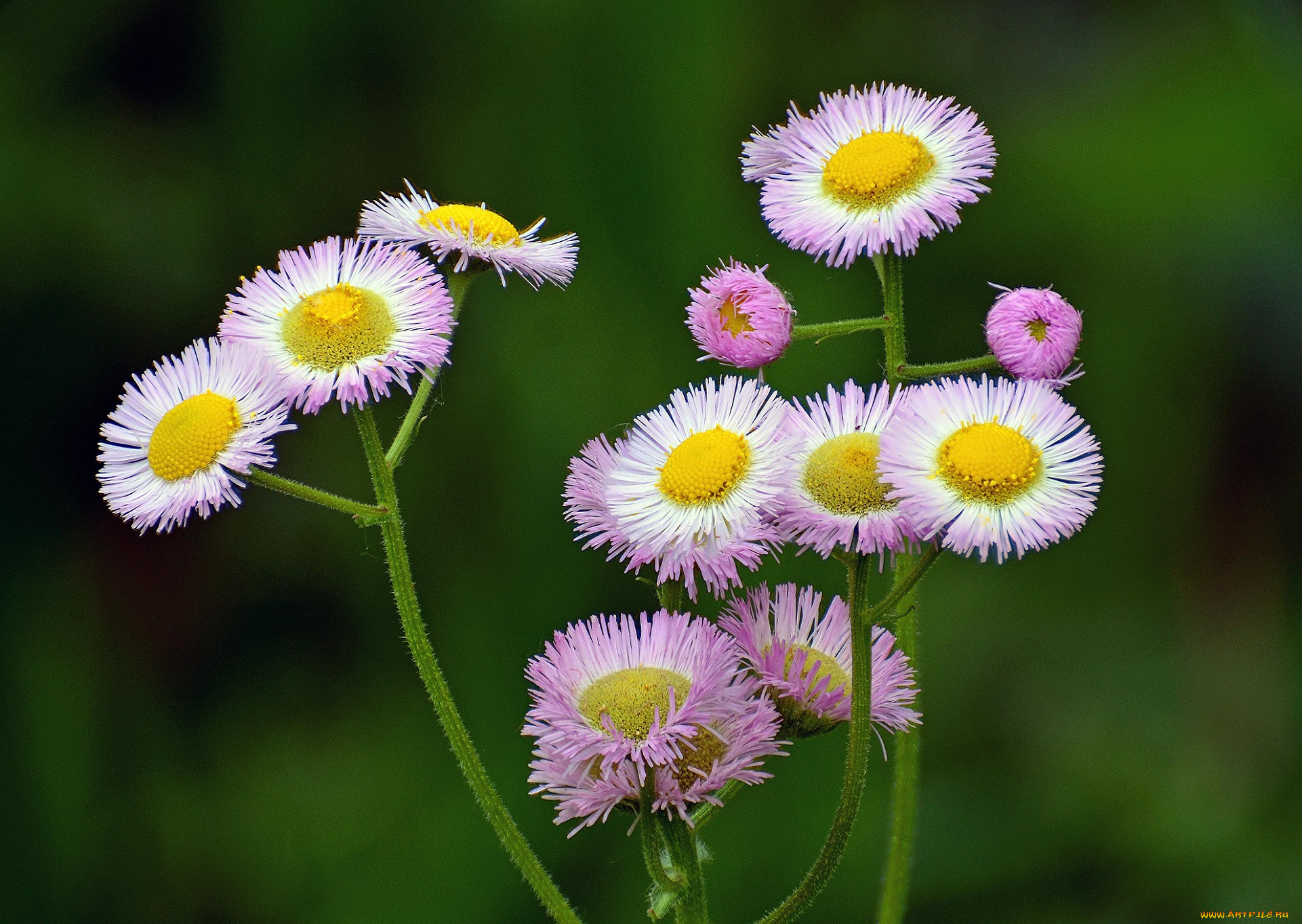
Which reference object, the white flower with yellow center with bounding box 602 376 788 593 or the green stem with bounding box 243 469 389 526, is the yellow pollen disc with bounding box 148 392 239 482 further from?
the white flower with yellow center with bounding box 602 376 788 593

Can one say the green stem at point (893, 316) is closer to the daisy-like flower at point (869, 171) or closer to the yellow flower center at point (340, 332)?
the daisy-like flower at point (869, 171)

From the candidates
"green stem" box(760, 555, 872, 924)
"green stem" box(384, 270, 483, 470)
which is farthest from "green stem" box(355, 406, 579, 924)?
"green stem" box(760, 555, 872, 924)

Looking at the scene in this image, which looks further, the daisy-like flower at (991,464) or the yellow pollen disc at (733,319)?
the yellow pollen disc at (733,319)

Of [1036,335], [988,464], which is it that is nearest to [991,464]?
[988,464]

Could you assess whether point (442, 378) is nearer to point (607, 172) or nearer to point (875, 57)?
point (607, 172)

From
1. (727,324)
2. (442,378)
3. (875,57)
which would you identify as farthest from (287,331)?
(875,57)

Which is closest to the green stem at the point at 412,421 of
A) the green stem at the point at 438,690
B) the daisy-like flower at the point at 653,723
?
the green stem at the point at 438,690

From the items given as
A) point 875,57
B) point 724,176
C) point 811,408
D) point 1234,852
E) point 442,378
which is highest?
point 875,57
